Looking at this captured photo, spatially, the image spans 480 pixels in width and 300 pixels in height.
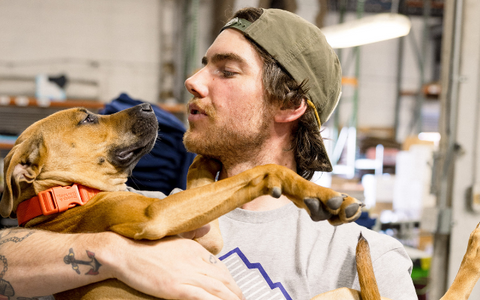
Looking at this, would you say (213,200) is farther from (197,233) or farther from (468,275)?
(468,275)

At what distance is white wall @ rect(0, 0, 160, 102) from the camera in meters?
7.29

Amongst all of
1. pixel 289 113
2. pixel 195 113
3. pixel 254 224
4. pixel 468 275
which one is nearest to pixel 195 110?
pixel 195 113

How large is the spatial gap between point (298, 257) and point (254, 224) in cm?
22

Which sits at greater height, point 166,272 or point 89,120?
point 89,120

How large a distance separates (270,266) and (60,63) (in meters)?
7.35

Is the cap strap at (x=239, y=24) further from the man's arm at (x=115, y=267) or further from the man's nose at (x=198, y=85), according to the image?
the man's arm at (x=115, y=267)

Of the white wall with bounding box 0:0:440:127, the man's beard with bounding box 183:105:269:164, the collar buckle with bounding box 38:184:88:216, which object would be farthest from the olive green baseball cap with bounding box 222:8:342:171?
the white wall with bounding box 0:0:440:127

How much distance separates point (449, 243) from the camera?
114 inches

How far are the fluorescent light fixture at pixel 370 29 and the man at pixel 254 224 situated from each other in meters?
1.75

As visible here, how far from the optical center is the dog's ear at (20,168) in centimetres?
135

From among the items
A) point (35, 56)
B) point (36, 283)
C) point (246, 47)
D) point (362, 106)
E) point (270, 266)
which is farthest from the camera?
point (362, 106)

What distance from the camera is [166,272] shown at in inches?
44.4

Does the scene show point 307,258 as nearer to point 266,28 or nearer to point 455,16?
point 266,28

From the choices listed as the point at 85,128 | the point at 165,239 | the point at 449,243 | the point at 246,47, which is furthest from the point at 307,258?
the point at 449,243
